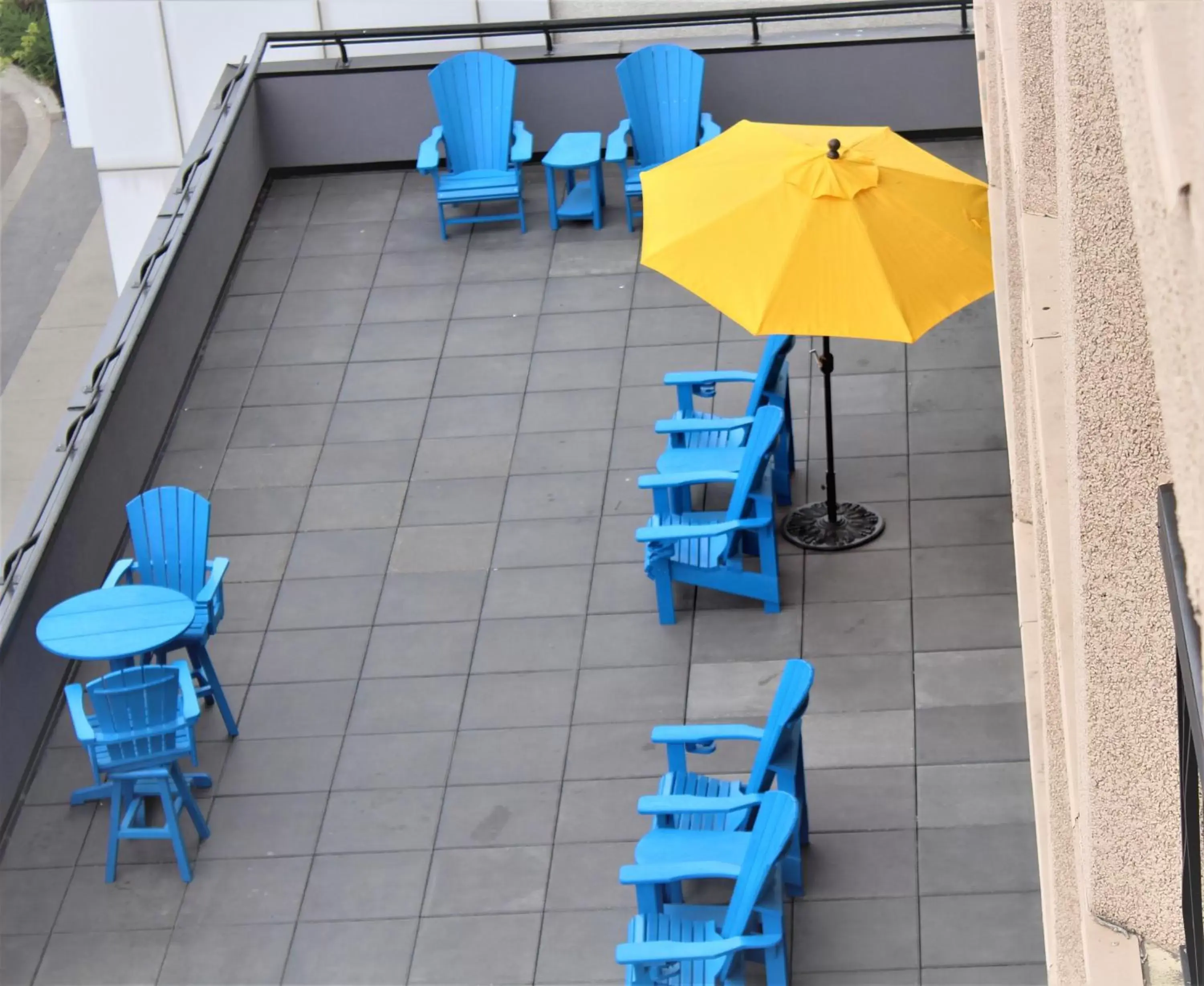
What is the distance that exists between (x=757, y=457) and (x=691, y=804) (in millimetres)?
2168

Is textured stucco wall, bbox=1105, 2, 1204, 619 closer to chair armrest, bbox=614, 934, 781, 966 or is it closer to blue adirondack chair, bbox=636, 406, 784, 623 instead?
chair armrest, bbox=614, 934, 781, 966

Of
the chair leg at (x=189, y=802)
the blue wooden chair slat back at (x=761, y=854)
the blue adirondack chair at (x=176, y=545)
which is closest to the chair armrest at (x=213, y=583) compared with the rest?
the blue adirondack chair at (x=176, y=545)

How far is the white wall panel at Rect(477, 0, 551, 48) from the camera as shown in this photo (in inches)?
526

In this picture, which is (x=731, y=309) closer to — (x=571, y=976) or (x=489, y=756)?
(x=489, y=756)

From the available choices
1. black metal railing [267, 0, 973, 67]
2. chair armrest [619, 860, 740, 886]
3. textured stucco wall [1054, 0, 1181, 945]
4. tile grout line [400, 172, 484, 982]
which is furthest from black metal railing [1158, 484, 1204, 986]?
black metal railing [267, 0, 973, 67]

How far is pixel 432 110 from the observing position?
1330cm

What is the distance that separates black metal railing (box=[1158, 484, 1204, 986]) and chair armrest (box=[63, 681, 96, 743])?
19.1ft

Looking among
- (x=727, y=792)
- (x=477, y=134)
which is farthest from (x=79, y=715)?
(x=477, y=134)

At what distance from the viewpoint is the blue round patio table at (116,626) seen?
25.0 ft

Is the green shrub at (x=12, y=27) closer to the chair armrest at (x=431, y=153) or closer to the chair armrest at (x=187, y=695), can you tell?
the chair armrest at (x=431, y=153)

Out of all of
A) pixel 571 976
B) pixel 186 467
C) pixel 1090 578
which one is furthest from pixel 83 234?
pixel 1090 578

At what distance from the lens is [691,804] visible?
21.9 feet

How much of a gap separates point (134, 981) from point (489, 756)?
1835 mm

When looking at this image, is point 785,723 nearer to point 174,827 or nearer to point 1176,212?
point 174,827
